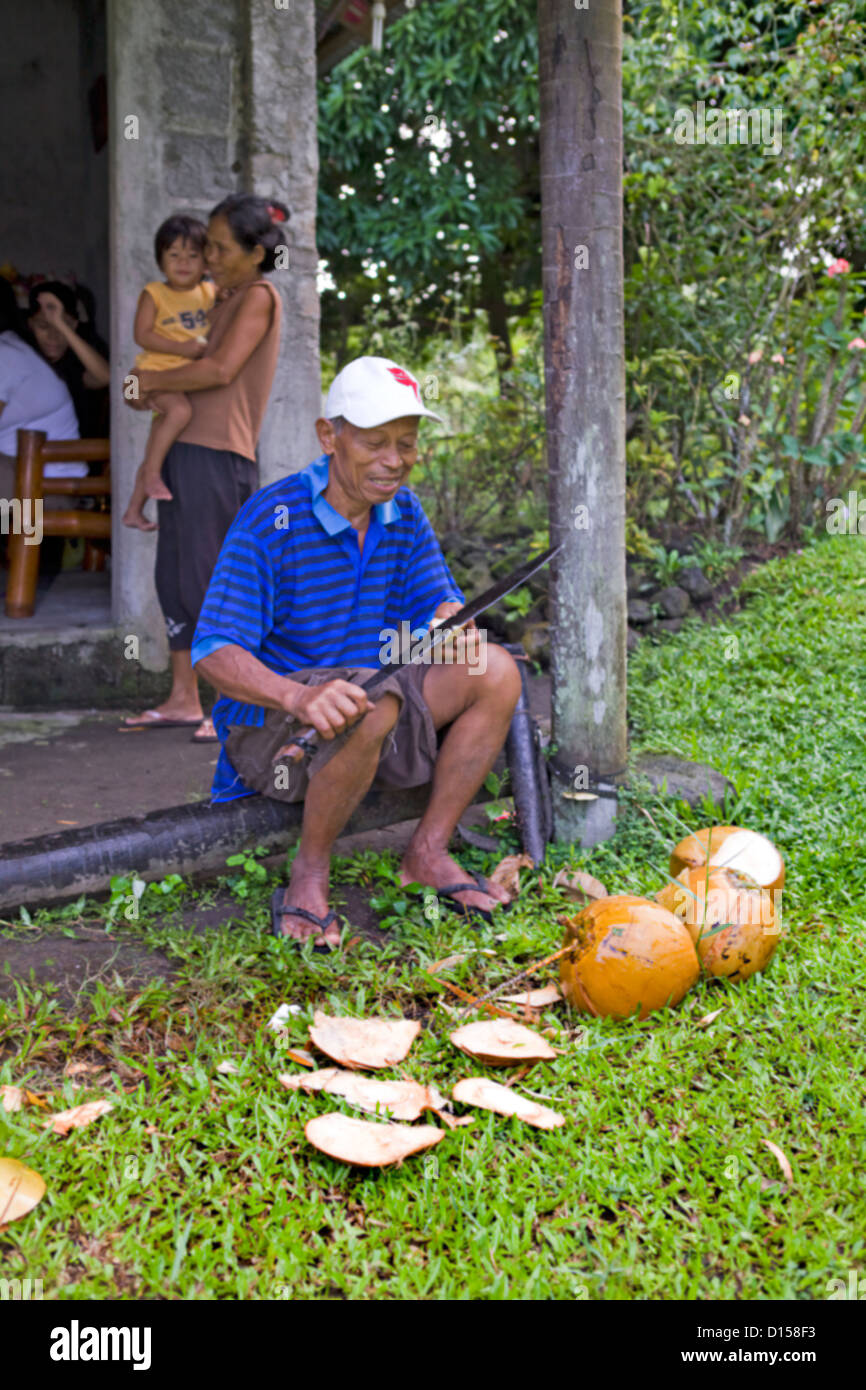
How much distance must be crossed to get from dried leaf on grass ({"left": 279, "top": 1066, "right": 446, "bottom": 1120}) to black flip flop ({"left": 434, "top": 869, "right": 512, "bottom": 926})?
0.82m

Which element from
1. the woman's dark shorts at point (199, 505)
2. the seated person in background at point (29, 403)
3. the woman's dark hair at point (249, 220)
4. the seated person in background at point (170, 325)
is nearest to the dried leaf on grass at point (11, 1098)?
the woman's dark shorts at point (199, 505)

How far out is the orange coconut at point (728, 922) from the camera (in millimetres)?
2664

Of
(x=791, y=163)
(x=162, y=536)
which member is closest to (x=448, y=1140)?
(x=162, y=536)

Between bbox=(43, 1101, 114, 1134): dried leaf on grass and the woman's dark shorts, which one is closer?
bbox=(43, 1101, 114, 1134): dried leaf on grass

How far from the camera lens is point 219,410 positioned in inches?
181

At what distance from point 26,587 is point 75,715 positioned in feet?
2.90

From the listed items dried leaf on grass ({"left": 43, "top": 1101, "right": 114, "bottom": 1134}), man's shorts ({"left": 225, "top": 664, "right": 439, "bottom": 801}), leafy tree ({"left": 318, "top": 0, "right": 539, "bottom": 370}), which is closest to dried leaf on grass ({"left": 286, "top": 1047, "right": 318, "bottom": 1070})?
dried leaf on grass ({"left": 43, "top": 1101, "right": 114, "bottom": 1134})

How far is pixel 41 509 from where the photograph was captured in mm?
5625

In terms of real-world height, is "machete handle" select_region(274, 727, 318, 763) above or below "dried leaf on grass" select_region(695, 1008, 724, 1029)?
above

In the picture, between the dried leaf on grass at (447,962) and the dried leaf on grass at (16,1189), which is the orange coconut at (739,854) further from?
the dried leaf on grass at (16,1189)

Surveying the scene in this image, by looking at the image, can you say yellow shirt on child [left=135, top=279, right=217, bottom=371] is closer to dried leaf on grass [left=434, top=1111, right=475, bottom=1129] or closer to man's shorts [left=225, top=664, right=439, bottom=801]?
man's shorts [left=225, top=664, right=439, bottom=801]

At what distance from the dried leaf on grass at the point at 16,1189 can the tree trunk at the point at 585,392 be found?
73.4 inches

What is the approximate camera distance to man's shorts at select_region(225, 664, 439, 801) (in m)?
3.00
